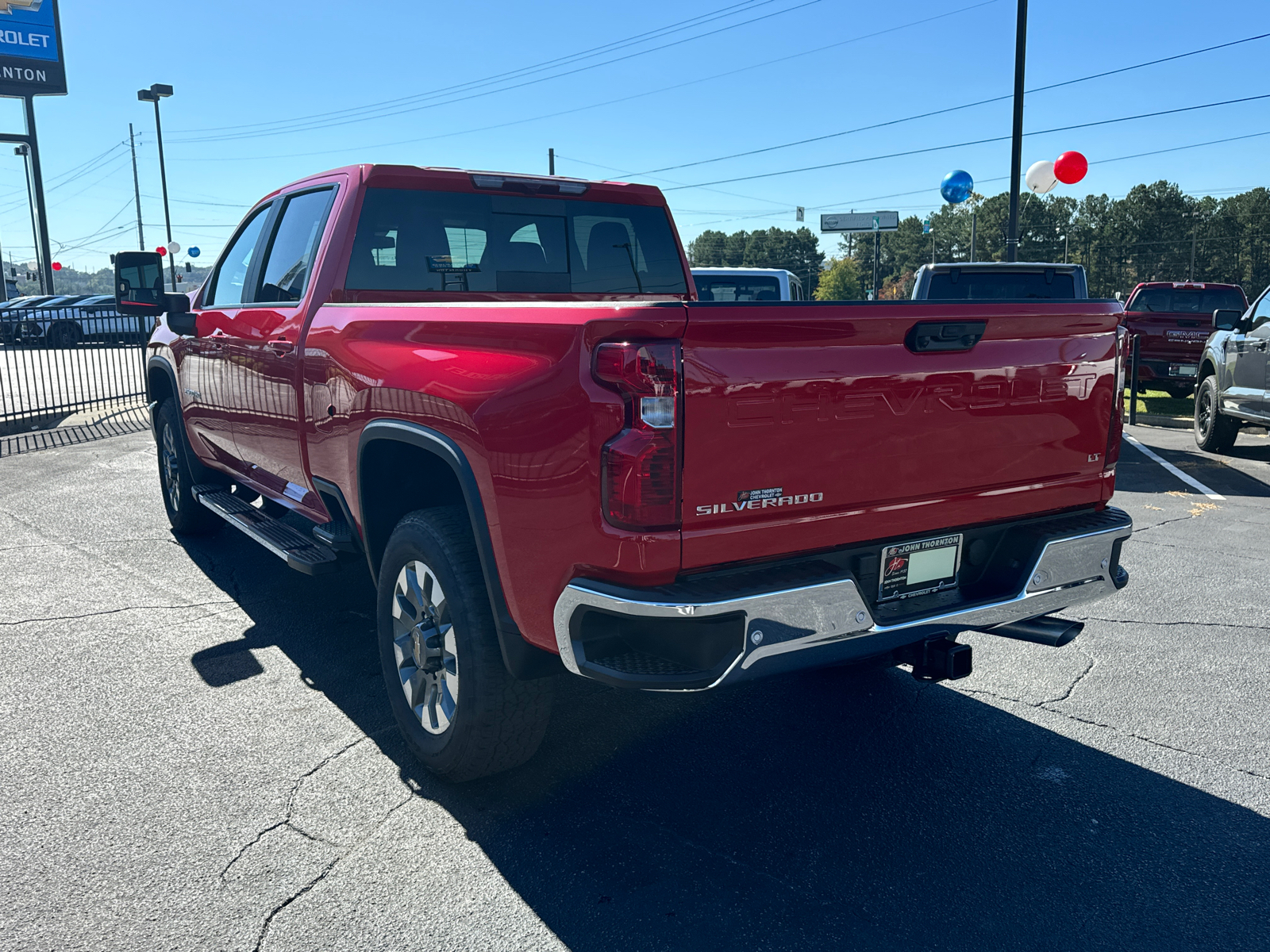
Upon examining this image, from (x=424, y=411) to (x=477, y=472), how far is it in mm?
367

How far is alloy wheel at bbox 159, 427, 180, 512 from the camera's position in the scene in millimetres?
6551

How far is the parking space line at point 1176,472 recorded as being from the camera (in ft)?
27.6

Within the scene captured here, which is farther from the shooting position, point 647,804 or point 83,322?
point 83,322

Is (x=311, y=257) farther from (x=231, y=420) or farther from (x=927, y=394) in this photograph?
(x=927, y=394)

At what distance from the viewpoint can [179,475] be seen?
6480 mm

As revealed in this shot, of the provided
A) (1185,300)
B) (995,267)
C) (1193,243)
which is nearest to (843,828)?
(995,267)

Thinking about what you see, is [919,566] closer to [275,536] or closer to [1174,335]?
[275,536]

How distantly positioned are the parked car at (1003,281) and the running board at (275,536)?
591cm

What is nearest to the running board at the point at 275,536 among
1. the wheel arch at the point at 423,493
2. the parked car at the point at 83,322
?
the wheel arch at the point at 423,493

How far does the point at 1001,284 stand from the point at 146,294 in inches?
279

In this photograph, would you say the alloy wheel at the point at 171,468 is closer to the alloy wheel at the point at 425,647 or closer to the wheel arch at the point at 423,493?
the wheel arch at the point at 423,493

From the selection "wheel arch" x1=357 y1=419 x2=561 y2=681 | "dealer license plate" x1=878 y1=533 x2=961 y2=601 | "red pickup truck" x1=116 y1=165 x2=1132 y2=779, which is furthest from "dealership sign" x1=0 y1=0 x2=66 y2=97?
"dealer license plate" x1=878 y1=533 x2=961 y2=601

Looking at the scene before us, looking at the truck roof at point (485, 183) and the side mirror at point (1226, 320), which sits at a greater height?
the truck roof at point (485, 183)

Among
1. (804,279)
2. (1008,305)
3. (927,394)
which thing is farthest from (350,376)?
(804,279)
